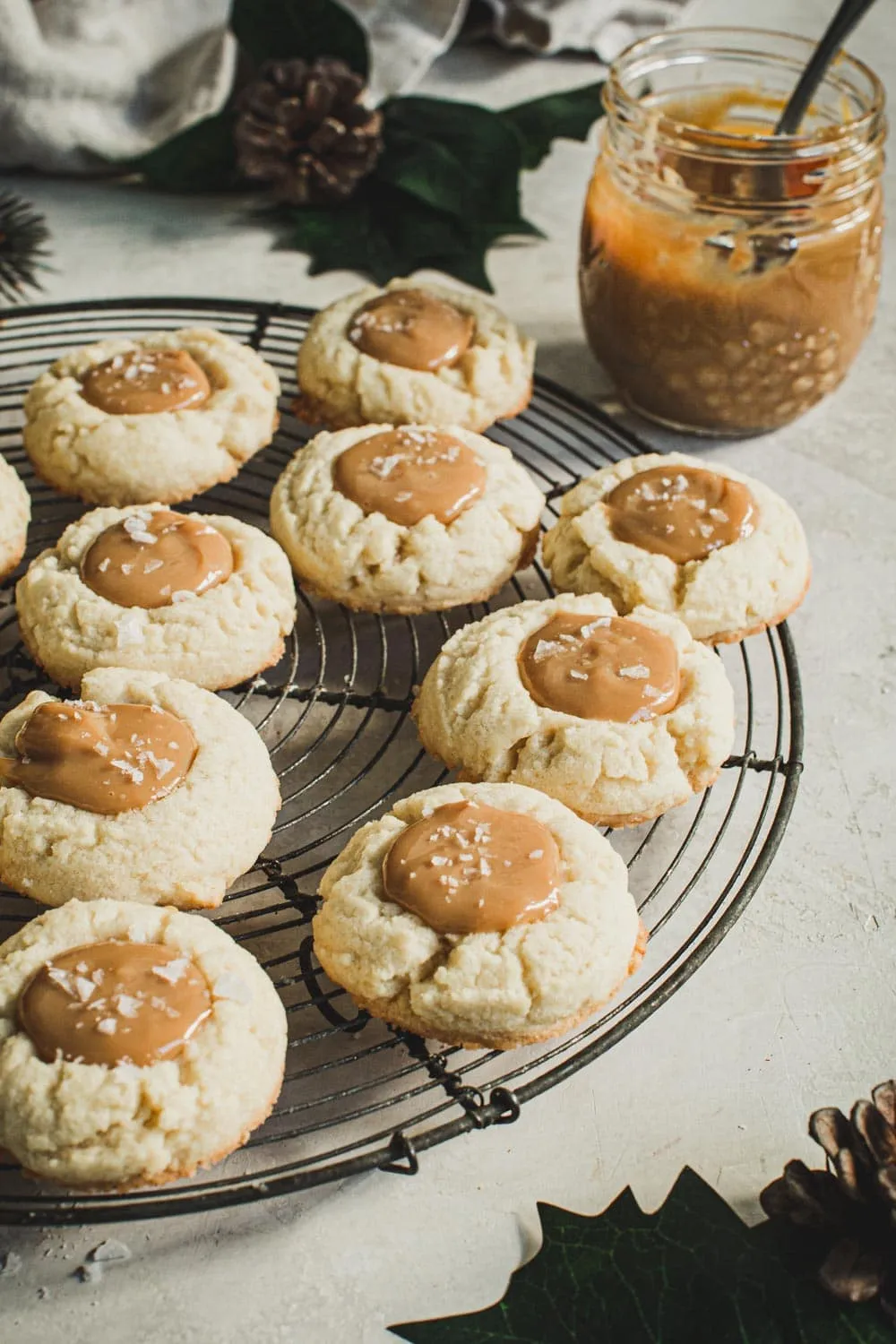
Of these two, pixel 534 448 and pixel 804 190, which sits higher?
pixel 804 190

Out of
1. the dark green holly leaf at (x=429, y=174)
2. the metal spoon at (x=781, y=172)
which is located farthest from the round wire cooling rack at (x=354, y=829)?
the dark green holly leaf at (x=429, y=174)

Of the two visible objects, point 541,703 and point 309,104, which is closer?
point 541,703

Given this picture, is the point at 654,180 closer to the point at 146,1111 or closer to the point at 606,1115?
the point at 606,1115

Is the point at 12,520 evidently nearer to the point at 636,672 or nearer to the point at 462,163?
the point at 636,672

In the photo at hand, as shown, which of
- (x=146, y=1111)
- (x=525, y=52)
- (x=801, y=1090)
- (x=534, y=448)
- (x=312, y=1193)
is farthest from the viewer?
(x=525, y=52)

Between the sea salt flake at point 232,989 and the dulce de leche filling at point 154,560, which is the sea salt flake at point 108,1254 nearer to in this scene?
the sea salt flake at point 232,989

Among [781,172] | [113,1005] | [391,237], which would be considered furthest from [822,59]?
[113,1005]

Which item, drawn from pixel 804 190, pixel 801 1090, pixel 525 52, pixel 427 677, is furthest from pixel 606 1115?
pixel 525 52
